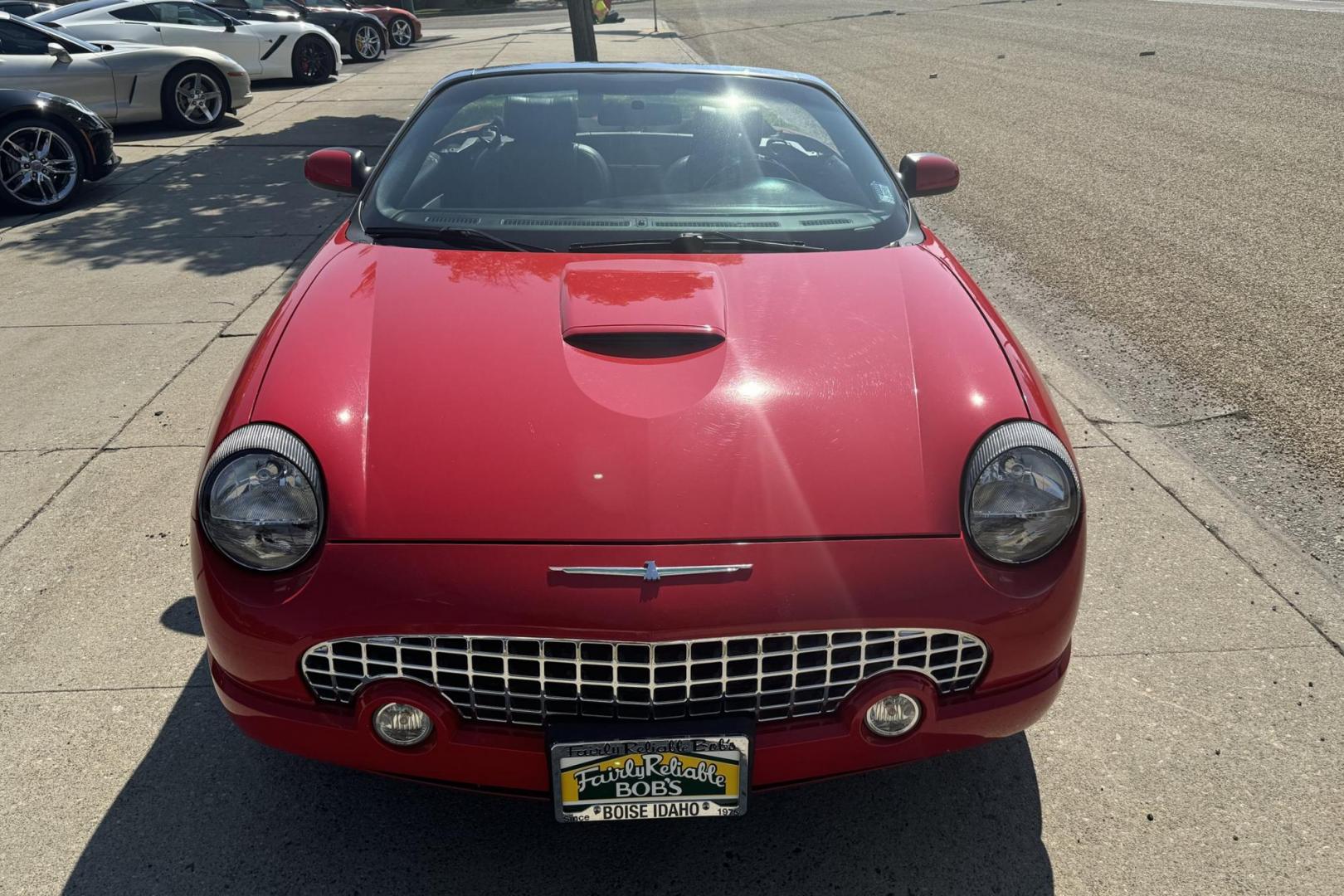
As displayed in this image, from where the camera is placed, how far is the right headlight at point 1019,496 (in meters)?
2.25

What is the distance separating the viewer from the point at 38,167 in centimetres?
832

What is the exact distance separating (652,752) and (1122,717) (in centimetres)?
146

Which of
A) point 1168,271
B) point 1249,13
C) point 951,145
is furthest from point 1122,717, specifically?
point 1249,13

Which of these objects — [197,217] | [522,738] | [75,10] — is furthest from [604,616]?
[75,10]

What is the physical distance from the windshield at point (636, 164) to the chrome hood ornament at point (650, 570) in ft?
4.29

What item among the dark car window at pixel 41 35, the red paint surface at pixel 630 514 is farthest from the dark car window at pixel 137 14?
the red paint surface at pixel 630 514

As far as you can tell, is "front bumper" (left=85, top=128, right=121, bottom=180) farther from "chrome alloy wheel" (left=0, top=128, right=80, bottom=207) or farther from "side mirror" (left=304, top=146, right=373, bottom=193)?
"side mirror" (left=304, top=146, right=373, bottom=193)

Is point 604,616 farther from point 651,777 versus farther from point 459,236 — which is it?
point 459,236

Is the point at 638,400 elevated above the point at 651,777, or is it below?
above

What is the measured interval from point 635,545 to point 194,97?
37.9 feet

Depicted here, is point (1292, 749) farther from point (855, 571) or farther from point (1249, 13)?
point (1249, 13)

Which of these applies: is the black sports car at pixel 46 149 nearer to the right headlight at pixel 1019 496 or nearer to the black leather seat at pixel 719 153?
the black leather seat at pixel 719 153

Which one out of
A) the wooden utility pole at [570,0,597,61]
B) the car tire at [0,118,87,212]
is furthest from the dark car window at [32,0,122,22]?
the car tire at [0,118,87,212]

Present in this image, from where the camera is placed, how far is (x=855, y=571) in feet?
7.02
